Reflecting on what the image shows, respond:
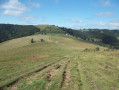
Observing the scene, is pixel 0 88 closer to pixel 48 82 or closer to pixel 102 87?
pixel 48 82

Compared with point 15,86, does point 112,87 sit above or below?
above

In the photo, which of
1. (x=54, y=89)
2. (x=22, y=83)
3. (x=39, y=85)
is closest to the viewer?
(x=54, y=89)

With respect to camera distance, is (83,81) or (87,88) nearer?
(87,88)

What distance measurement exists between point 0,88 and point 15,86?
2082 millimetres

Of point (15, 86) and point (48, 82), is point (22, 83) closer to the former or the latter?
point (15, 86)

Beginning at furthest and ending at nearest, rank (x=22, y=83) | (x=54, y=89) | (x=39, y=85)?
(x=22, y=83)
(x=39, y=85)
(x=54, y=89)

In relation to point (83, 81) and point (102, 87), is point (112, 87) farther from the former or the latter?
point (83, 81)

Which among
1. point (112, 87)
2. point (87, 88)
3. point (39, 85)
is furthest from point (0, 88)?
point (112, 87)

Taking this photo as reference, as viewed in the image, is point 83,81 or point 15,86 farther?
point 83,81

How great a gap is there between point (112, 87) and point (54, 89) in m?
8.74

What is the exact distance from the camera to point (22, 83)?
1756 centimetres

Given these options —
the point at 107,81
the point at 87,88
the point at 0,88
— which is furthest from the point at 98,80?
the point at 0,88

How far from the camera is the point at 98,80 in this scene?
60.6ft

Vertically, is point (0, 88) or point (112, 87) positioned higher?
point (112, 87)
